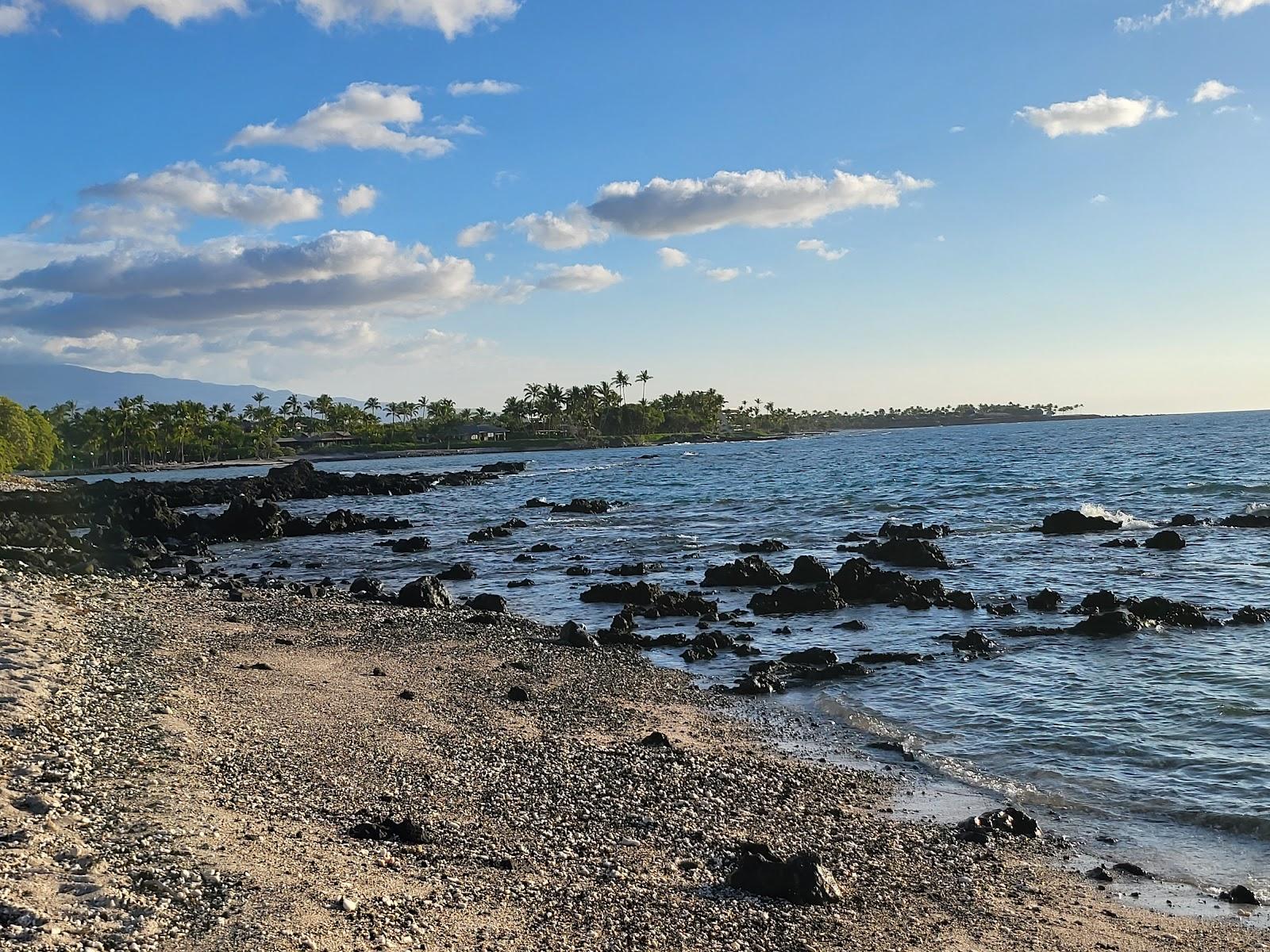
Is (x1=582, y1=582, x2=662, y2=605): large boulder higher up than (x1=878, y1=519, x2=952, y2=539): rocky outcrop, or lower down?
lower down

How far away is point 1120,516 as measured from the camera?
176ft

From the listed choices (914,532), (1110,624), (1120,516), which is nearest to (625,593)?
(1110,624)

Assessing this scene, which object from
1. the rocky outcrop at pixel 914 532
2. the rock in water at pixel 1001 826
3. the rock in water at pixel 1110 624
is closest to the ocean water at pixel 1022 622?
the rock in water at pixel 1110 624

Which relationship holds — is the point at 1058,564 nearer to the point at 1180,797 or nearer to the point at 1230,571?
the point at 1230,571

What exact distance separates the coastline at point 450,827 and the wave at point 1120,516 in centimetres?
3935

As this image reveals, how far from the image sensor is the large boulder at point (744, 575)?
36469mm

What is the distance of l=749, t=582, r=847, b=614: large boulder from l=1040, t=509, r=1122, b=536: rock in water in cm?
2225

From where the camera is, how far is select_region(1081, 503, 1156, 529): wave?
165 ft

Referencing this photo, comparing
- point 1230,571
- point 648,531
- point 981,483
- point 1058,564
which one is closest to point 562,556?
point 648,531

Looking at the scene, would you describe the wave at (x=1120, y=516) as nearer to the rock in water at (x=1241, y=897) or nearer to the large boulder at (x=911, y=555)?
the large boulder at (x=911, y=555)

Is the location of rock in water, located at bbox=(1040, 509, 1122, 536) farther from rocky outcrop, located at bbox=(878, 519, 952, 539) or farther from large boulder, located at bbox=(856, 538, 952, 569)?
large boulder, located at bbox=(856, 538, 952, 569)

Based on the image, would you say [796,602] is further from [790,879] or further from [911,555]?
[790,879]

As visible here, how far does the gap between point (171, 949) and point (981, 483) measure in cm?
8192

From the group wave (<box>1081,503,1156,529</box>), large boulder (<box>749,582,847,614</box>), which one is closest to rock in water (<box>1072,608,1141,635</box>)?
large boulder (<box>749,582,847,614</box>)
